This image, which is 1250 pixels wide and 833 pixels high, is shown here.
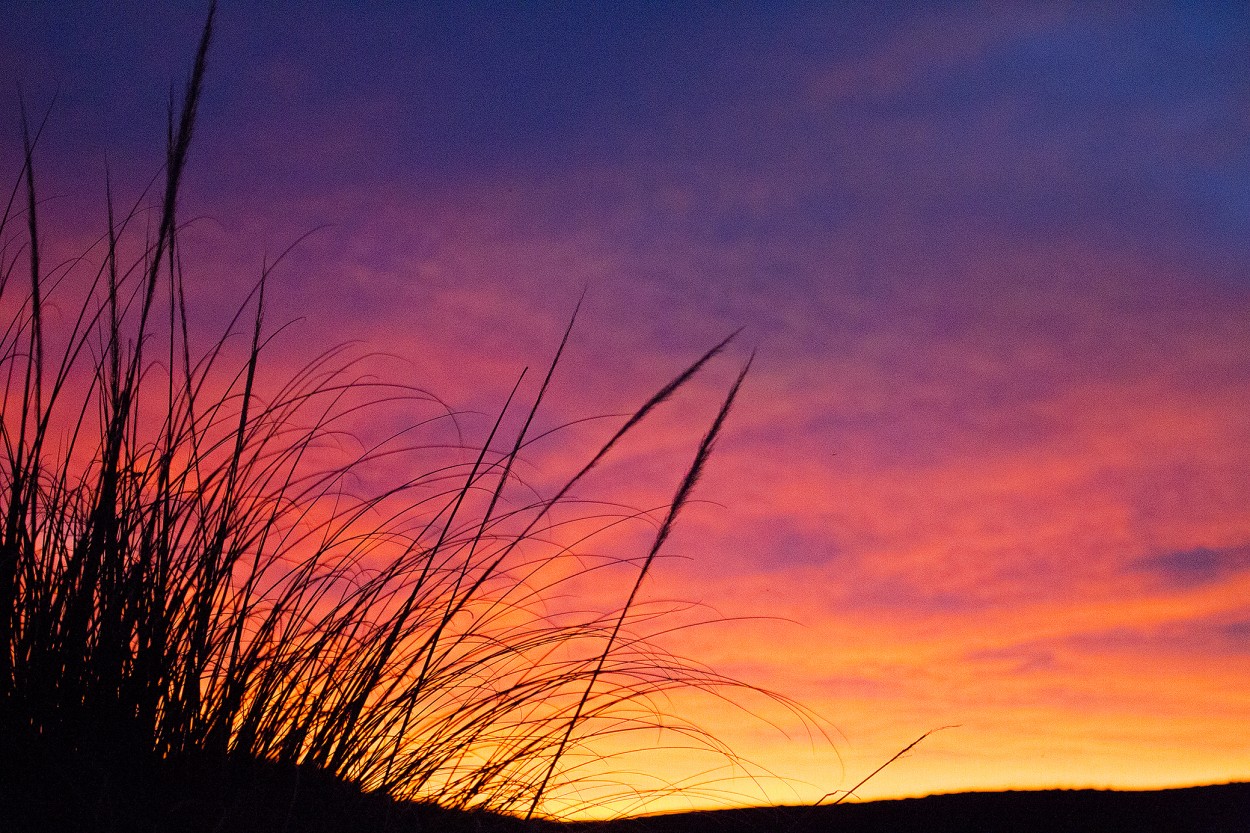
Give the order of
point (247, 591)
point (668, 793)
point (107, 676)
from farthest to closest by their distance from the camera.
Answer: point (668, 793), point (247, 591), point (107, 676)

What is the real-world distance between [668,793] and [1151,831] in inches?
43.7

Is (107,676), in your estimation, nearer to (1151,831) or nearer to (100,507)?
(100,507)

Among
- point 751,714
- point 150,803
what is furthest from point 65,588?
point 751,714

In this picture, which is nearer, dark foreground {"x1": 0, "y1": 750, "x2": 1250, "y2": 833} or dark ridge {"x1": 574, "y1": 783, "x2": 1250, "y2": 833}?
dark foreground {"x1": 0, "y1": 750, "x2": 1250, "y2": 833}

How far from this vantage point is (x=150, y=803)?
4.65 ft

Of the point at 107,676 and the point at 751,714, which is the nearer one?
the point at 107,676

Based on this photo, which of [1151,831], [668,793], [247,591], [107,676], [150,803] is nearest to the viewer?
[150,803]


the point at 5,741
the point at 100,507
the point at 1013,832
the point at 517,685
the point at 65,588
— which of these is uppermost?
the point at 100,507

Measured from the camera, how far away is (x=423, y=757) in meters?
1.71

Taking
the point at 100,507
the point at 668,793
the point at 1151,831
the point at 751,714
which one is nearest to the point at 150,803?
the point at 100,507

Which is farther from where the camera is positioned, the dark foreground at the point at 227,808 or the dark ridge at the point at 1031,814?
the dark ridge at the point at 1031,814

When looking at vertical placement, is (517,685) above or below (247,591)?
below

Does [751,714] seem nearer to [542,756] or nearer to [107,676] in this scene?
[542,756]

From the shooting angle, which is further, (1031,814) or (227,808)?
(1031,814)
